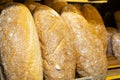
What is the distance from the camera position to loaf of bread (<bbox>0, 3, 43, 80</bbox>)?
0.81 metres

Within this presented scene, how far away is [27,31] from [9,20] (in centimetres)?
8

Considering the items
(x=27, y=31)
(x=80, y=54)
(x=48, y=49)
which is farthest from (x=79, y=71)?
(x=27, y=31)

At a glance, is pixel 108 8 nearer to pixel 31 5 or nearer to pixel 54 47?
pixel 31 5

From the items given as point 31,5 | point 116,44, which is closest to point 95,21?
point 116,44

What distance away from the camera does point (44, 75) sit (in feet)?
2.97

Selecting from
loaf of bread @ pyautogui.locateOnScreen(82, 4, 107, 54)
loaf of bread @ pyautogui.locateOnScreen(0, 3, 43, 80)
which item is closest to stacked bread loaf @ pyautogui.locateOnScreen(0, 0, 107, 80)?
loaf of bread @ pyautogui.locateOnScreen(0, 3, 43, 80)

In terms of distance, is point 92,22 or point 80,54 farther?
point 92,22

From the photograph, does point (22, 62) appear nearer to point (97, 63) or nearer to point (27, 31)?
point (27, 31)

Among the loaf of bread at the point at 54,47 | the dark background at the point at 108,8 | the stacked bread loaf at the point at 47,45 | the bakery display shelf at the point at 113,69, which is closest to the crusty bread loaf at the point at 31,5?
the stacked bread loaf at the point at 47,45

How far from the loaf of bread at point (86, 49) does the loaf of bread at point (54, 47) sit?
6cm

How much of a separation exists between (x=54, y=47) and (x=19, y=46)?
140 millimetres

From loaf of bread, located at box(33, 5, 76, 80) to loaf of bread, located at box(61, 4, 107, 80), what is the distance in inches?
2.3

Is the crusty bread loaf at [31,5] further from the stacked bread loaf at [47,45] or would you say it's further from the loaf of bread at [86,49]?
the loaf of bread at [86,49]

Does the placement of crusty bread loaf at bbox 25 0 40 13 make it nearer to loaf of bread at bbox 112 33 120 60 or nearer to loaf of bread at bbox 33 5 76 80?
loaf of bread at bbox 33 5 76 80
